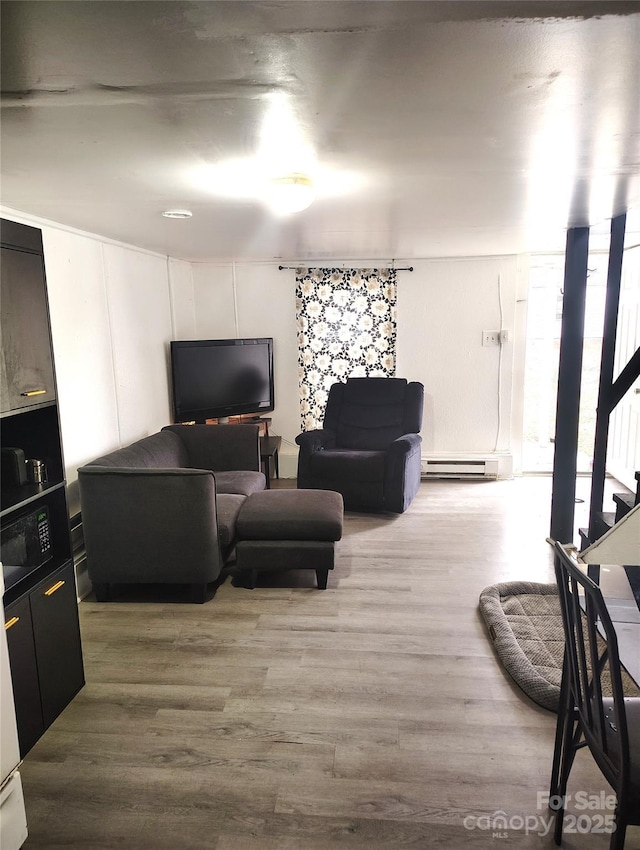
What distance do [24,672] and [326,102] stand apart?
7.25 ft

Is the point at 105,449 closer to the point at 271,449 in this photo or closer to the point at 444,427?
the point at 271,449

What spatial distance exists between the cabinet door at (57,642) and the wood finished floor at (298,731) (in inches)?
3.1

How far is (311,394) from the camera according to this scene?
19.0ft

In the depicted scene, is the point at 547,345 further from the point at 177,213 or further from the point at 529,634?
the point at 177,213

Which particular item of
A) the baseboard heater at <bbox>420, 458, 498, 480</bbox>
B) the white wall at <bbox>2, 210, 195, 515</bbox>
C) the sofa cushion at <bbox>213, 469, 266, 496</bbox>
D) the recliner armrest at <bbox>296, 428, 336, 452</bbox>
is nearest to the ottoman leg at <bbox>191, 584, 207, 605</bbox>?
the sofa cushion at <bbox>213, 469, 266, 496</bbox>

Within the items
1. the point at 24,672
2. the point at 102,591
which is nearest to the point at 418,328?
the point at 102,591

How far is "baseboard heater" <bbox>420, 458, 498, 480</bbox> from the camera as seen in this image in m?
5.70

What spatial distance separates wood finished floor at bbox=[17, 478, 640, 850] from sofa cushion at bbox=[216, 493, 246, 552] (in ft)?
1.05

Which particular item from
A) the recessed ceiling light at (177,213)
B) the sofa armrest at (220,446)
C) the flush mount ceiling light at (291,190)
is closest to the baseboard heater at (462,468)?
the sofa armrest at (220,446)

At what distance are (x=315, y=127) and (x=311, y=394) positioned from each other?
4.16 m

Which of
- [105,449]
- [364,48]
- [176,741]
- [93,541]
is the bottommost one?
[176,741]

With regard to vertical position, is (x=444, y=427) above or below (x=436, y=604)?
above

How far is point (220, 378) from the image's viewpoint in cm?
517

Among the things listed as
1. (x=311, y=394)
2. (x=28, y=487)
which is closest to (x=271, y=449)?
(x=311, y=394)
